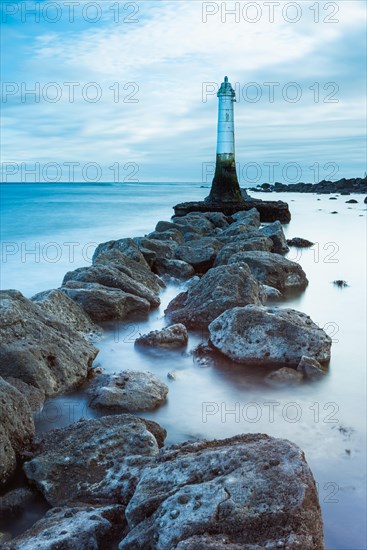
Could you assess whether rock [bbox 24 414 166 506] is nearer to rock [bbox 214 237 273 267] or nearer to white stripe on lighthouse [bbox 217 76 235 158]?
rock [bbox 214 237 273 267]

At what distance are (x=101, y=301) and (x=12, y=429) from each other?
346cm

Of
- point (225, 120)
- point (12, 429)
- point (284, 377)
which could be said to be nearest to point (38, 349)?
point (12, 429)

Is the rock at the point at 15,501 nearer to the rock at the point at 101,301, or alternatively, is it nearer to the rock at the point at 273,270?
the rock at the point at 101,301

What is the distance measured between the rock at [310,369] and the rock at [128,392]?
1176mm

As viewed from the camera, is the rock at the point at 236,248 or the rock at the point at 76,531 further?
the rock at the point at 236,248

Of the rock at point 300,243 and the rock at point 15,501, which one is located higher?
the rock at point 300,243

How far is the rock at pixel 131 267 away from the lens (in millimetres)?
8344

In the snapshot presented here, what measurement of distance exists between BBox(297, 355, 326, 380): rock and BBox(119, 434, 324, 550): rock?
2.42 m

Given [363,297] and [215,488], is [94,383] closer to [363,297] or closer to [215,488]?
[215,488]

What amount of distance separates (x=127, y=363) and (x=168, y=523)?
10.5ft

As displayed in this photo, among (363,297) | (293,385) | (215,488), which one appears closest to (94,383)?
(293,385)

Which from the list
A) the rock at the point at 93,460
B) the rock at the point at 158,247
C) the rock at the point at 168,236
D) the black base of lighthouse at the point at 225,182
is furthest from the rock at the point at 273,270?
the black base of lighthouse at the point at 225,182

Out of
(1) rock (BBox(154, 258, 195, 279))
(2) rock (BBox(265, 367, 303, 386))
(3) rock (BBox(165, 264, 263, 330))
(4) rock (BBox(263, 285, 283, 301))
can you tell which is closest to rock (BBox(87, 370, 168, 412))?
(2) rock (BBox(265, 367, 303, 386))

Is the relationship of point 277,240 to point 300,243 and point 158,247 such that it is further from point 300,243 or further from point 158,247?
point 158,247
